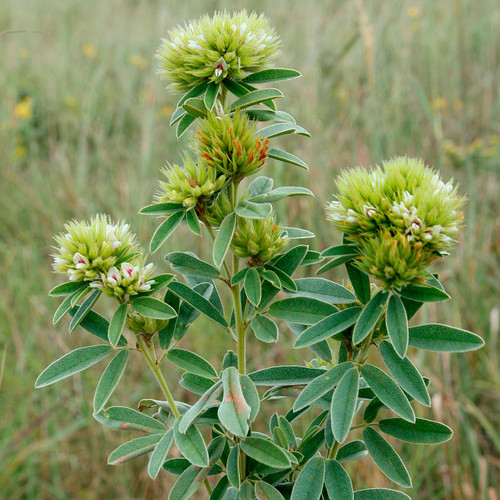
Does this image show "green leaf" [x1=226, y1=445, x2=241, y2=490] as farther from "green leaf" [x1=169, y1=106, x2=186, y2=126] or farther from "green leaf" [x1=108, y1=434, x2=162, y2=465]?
"green leaf" [x1=169, y1=106, x2=186, y2=126]

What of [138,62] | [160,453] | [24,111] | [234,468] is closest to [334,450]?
[234,468]

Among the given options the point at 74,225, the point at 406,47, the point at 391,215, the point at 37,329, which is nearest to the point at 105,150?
the point at 37,329

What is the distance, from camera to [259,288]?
2.62ft

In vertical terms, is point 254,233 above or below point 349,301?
above

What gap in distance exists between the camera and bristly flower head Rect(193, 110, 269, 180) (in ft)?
2.56

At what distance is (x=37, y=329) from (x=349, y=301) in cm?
214

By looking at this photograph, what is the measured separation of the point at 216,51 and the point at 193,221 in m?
0.26

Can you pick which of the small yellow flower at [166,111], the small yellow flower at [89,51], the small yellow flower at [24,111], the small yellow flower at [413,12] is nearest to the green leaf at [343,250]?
the small yellow flower at [166,111]

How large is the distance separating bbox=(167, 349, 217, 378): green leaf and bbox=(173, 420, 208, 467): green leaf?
10 centimetres

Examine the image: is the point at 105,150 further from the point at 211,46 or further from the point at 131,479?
the point at 211,46

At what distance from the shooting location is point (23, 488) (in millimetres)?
2252

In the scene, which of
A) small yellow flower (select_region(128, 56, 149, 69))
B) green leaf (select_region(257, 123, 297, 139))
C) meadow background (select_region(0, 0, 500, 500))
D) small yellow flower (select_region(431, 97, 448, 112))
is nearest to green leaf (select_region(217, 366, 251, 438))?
green leaf (select_region(257, 123, 297, 139))

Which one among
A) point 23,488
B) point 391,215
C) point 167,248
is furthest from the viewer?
point 167,248

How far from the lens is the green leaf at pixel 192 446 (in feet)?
2.47
